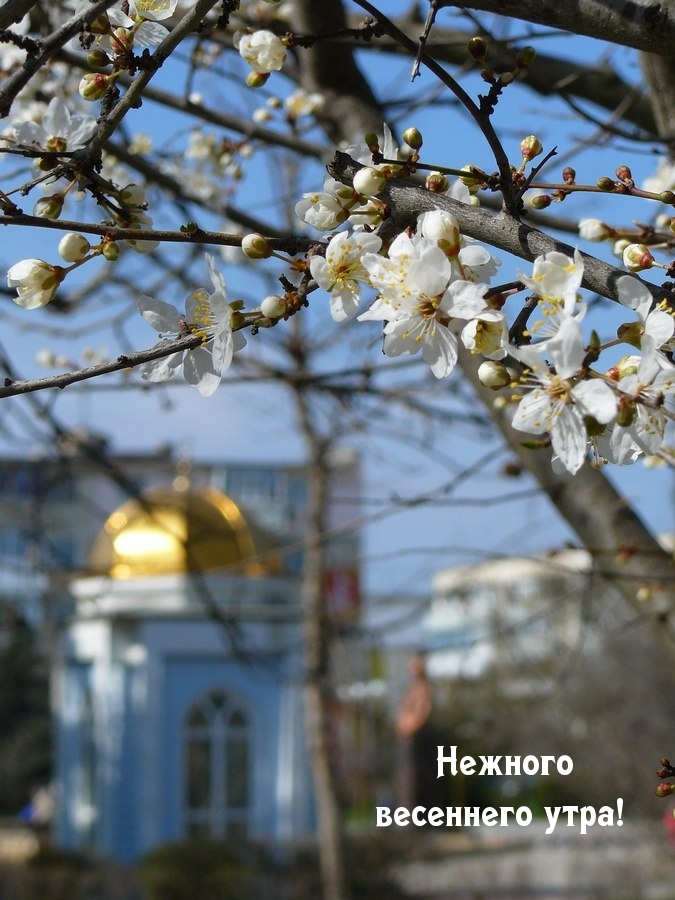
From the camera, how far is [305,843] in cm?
1123

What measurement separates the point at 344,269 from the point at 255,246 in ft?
0.34

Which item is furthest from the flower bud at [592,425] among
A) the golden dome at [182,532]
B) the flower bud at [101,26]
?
the golden dome at [182,532]

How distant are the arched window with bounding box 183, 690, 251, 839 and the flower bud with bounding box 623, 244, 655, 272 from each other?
11.3 meters

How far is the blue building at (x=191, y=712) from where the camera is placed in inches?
459

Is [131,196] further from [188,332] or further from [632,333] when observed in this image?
[632,333]

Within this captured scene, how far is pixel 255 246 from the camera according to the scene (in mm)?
1144

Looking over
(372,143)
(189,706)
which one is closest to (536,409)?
(372,143)

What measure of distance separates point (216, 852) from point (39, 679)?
1605cm

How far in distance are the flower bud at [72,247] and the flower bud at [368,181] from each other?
34 centimetres

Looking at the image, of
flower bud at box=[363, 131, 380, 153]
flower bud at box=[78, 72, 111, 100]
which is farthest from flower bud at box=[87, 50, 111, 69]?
flower bud at box=[363, 131, 380, 153]

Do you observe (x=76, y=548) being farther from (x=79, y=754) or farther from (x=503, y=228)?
(x=503, y=228)

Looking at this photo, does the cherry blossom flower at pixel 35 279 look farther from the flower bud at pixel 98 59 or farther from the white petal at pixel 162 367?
the flower bud at pixel 98 59

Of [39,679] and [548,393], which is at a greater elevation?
[39,679]

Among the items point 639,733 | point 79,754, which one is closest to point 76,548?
point 79,754
